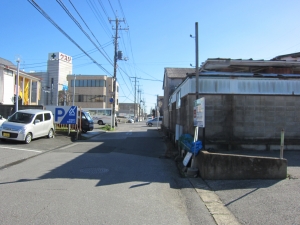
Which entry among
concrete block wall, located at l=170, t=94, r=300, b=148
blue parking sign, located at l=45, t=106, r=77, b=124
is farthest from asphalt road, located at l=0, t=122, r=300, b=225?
blue parking sign, located at l=45, t=106, r=77, b=124

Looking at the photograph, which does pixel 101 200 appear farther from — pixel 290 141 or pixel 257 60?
pixel 257 60

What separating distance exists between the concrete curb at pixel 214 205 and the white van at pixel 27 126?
1008cm

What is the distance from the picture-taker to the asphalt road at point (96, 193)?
4.61 meters

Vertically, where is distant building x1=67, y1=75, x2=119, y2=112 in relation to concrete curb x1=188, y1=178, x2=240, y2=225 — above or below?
above

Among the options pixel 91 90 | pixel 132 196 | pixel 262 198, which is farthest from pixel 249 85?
pixel 91 90

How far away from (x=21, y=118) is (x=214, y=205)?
1282cm

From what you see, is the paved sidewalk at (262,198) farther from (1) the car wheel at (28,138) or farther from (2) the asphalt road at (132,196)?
(1) the car wheel at (28,138)

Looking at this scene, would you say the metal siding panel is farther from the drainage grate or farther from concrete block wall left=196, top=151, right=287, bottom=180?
the drainage grate

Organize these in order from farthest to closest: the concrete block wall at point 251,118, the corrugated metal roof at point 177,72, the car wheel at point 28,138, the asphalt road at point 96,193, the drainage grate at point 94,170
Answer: the corrugated metal roof at point 177,72, the car wheel at point 28,138, the concrete block wall at point 251,118, the drainage grate at point 94,170, the asphalt road at point 96,193

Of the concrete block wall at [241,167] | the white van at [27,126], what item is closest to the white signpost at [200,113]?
the concrete block wall at [241,167]

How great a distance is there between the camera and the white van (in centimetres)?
1368

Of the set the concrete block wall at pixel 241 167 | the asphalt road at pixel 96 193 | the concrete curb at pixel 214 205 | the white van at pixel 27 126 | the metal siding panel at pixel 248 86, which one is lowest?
the concrete curb at pixel 214 205

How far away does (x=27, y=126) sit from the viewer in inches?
559

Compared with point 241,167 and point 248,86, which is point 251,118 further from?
point 241,167
